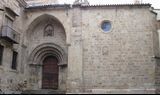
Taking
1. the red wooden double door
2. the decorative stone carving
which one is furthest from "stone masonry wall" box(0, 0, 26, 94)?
the decorative stone carving

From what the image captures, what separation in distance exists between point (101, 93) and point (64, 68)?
2942mm

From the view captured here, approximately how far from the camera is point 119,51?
1230cm

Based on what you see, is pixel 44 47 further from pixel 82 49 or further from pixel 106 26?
pixel 106 26

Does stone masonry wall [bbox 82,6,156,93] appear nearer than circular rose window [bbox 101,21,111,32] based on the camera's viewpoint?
Yes

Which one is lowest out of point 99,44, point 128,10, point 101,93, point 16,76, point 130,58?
point 101,93

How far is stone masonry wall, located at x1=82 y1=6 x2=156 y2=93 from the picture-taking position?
11859mm

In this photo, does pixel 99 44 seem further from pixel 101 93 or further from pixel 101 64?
pixel 101 93

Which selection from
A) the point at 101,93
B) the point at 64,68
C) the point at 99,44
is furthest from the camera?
the point at 64,68

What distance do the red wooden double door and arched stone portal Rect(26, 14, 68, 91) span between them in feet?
0.30

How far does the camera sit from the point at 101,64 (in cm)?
1227

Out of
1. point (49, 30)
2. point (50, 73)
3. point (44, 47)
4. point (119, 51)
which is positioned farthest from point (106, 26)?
point (50, 73)

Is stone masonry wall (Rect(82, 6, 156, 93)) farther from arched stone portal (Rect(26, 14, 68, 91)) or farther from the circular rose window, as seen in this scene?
arched stone portal (Rect(26, 14, 68, 91))

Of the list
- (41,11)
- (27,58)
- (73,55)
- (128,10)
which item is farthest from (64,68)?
(128,10)

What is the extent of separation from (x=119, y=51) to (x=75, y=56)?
8.14 feet
